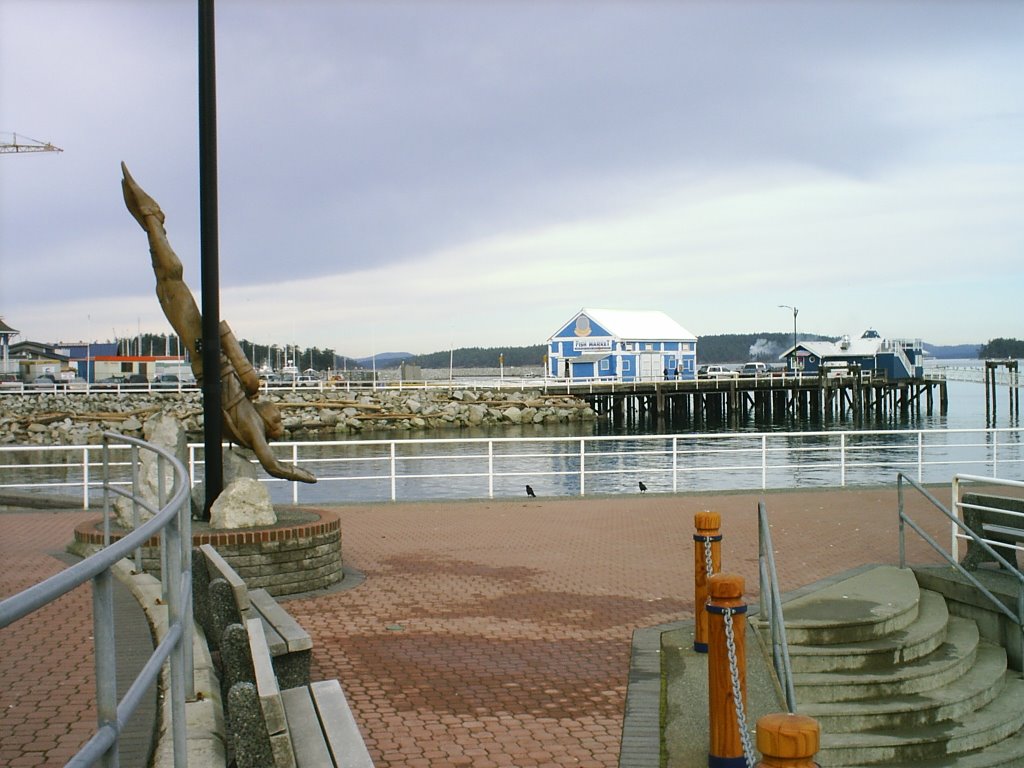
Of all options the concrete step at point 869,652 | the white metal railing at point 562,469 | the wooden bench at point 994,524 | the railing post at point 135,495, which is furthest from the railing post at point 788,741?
the white metal railing at point 562,469

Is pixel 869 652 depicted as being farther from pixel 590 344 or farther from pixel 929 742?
pixel 590 344

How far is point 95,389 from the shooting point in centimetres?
6825

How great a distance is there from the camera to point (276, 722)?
384 cm

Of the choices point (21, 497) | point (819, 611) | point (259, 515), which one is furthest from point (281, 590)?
point (21, 497)

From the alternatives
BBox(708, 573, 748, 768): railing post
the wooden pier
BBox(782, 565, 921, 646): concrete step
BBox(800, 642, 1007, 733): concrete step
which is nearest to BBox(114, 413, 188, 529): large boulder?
BBox(708, 573, 748, 768): railing post

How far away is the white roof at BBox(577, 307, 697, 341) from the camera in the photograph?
7712cm

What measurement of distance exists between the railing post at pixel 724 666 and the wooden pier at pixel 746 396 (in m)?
60.5

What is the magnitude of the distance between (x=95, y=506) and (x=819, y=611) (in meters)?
12.7

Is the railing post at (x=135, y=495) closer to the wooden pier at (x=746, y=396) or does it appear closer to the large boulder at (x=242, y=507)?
the large boulder at (x=242, y=507)

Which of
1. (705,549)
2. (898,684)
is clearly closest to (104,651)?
(705,549)

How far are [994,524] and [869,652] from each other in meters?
3.08

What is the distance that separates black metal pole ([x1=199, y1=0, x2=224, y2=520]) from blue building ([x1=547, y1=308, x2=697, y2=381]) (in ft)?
212

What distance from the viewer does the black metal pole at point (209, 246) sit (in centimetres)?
942

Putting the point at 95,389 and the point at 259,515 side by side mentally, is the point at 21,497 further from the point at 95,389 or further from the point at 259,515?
the point at 95,389
